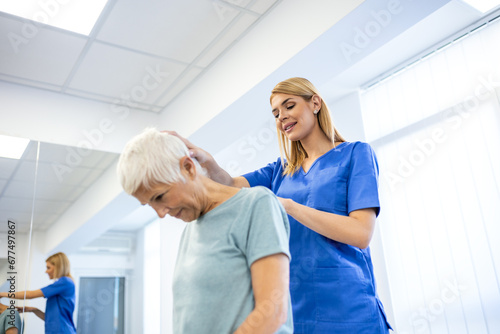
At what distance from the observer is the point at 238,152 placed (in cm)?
468

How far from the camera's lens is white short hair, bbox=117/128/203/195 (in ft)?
3.49

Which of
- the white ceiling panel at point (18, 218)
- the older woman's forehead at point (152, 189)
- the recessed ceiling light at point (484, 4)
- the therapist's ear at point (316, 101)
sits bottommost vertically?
the older woman's forehead at point (152, 189)

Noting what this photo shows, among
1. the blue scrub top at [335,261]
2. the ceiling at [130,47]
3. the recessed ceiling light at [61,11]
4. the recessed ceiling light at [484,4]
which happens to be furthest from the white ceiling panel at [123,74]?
the blue scrub top at [335,261]

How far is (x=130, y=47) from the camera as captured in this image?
323 cm

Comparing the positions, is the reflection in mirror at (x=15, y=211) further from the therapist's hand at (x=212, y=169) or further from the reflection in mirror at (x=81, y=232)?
the therapist's hand at (x=212, y=169)

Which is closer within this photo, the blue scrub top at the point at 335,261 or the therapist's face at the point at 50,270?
the blue scrub top at the point at 335,261

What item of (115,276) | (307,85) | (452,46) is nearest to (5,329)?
(115,276)

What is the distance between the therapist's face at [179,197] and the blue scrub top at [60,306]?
8.87 feet

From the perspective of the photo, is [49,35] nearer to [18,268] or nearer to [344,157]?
[18,268]

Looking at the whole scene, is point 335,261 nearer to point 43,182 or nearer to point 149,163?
point 149,163

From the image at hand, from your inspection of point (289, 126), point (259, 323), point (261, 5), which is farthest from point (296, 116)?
point (261, 5)

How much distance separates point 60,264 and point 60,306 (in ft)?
1.06

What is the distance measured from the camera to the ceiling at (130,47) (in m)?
2.89

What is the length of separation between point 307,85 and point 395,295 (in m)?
2.45
